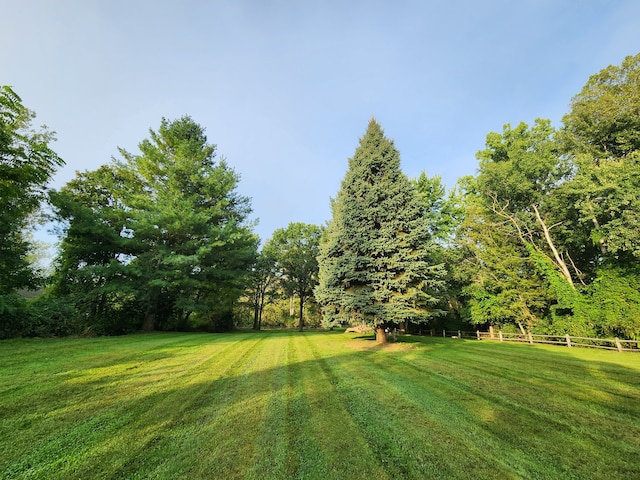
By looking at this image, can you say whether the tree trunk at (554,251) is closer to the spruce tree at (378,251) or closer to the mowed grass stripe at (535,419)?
the spruce tree at (378,251)

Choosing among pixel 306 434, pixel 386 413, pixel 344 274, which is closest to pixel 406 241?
pixel 344 274

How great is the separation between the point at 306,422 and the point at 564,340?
19.5 m

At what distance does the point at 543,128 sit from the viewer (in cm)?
2312

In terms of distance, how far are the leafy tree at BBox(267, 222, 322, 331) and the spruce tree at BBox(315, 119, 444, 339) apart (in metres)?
21.0

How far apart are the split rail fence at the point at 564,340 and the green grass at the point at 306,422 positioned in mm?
7964

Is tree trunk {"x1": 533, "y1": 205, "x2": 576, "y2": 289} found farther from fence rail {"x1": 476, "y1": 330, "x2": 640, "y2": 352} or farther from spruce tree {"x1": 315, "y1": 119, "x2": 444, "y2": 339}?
spruce tree {"x1": 315, "y1": 119, "x2": 444, "y2": 339}

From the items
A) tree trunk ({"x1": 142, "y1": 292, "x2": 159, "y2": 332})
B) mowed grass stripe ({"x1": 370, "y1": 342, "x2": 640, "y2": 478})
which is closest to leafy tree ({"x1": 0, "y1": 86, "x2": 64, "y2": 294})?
tree trunk ({"x1": 142, "y1": 292, "x2": 159, "y2": 332})

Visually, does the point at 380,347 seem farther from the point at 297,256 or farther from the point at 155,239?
the point at 297,256

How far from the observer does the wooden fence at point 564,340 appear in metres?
12.3

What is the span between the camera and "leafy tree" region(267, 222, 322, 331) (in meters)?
35.0

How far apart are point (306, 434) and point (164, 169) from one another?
21423mm

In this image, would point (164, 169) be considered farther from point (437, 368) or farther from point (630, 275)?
point (630, 275)

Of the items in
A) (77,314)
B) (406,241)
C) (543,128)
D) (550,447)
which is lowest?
(550,447)

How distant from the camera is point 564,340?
1591 cm
